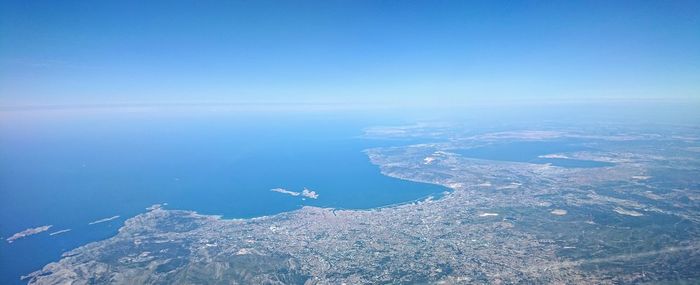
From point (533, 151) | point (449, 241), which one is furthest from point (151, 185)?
point (533, 151)

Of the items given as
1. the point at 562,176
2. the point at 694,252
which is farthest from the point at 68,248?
the point at 562,176

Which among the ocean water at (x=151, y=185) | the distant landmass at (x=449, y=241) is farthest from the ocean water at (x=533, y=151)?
the ocean water at (x=151, y=185)

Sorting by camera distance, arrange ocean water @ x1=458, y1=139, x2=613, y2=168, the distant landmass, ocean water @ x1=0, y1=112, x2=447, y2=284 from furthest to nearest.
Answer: ocean water @ x1=458, y1=139, x2=613, y2=168 < ocean water @ x1=0, y1=112, x2=447, y2=284 < the distant landmass

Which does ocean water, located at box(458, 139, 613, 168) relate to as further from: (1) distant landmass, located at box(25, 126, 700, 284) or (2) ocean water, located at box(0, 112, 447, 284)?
(2) ocean water, located at box(0, 112, 447, 284)

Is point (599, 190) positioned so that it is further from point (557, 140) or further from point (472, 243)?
point (557, 140)

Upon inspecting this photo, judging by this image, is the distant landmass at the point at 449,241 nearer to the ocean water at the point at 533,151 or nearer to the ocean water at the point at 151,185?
the ocean water at the point at 151,185

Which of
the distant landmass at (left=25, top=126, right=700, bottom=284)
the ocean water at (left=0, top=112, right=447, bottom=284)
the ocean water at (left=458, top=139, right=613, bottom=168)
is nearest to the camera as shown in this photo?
the distant landmass at (left=25, top=126, right=700, bottom=284)

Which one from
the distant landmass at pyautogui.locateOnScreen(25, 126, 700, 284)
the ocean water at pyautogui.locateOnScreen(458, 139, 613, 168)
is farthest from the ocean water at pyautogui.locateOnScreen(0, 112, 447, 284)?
the ocean water at pyautogui.locateOnScreen(458, 139, 613, 168)
